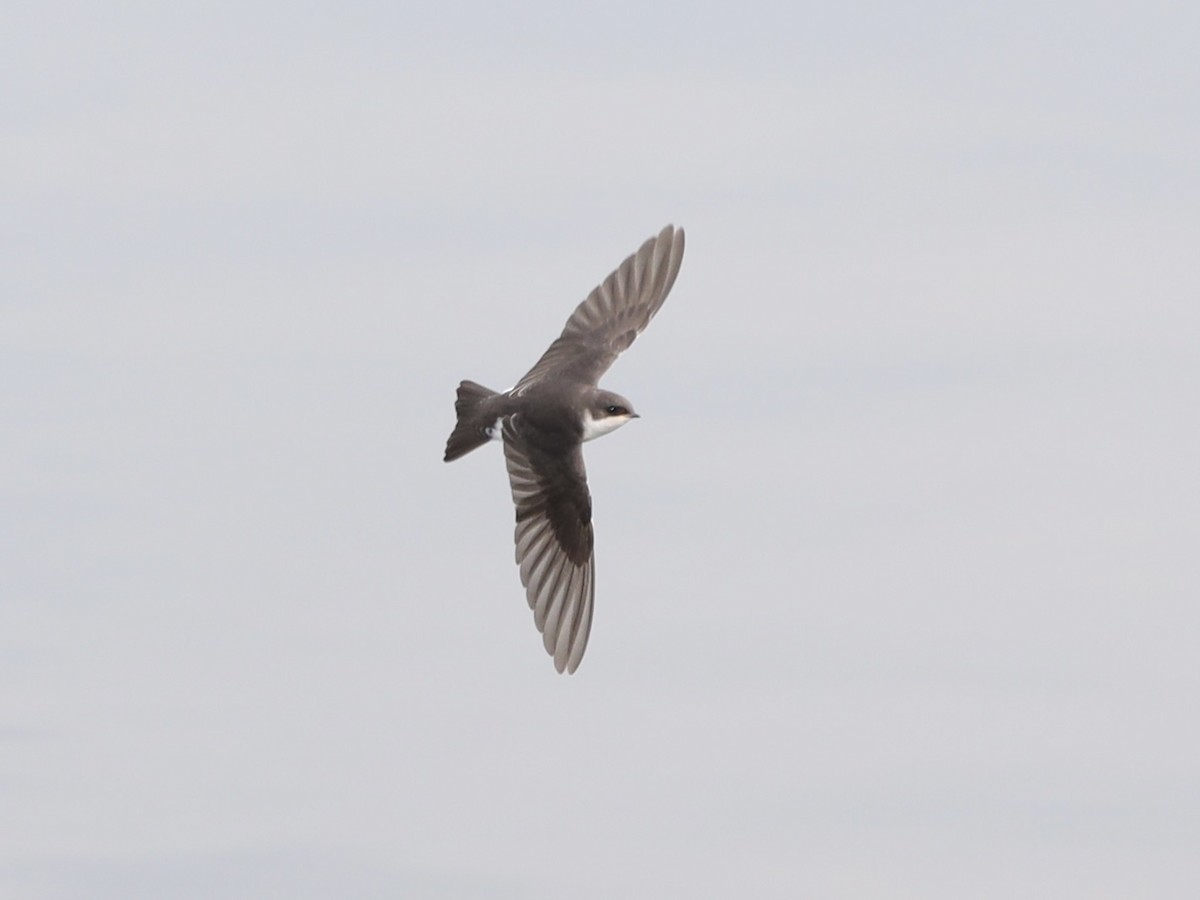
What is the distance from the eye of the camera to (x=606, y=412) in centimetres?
1582

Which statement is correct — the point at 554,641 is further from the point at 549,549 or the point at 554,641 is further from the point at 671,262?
the point at 671,262

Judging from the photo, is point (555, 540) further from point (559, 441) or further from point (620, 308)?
point (620, 308)

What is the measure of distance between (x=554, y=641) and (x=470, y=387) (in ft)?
6.87

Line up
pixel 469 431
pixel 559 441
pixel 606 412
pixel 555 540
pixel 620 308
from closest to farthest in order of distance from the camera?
pixel 606 412 → pixel 559 441 → pixel 469 431 → pixel 555 540 → pixel 620 308

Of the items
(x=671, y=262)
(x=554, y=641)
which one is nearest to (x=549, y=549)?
(x=554, y=641)

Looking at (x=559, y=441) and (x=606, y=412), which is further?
(x=559, y=441)

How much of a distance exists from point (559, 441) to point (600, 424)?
40 cm

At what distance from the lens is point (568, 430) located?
16000mm

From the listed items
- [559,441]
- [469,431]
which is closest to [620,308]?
[559,441]

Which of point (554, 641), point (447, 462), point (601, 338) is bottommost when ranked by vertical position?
point (554, 641)

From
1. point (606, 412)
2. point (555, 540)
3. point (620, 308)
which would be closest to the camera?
point (606, 412)

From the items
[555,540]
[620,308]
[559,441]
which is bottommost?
[555,540]

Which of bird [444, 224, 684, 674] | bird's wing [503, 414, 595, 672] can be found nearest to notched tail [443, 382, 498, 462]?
bird [444, 224, 684, 674]

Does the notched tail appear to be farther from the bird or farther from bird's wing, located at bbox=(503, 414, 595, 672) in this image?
bird's wing, located at bbox=(503, 414, 595, 672)
